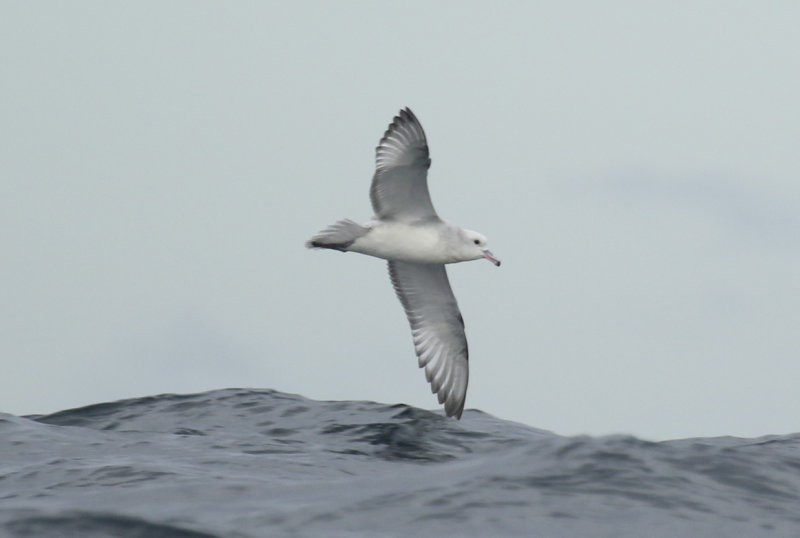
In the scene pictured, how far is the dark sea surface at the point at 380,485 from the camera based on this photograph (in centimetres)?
848

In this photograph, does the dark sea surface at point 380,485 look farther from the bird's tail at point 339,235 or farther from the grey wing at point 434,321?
the grey wing at point 434,321

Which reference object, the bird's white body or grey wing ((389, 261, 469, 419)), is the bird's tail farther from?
grey wing ((389, 261, 469, 419))

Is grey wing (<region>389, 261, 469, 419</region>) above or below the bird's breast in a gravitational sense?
below

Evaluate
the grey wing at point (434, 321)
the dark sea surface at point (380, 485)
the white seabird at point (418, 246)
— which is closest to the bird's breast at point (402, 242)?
the white seabird at point (418, 246)

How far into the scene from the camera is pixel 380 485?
388 inches

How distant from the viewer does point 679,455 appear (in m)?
10.5

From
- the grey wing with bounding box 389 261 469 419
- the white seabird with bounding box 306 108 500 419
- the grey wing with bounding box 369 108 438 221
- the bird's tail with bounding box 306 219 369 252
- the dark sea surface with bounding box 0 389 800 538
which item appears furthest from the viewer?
the grey wing with bounding box 389 261 469 419

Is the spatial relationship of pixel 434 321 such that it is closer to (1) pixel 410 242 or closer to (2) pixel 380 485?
(1) pixel 410 242

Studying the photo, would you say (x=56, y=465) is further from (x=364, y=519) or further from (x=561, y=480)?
(x=561, y=480)

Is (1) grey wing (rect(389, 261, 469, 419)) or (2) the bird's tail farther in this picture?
(1) grey wing (rect(389, 261, 469, 419))

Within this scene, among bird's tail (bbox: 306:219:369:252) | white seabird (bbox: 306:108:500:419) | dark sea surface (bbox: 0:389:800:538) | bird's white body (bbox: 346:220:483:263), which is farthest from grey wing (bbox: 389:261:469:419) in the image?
dark sea surface (bbox: 0:389:800:538)

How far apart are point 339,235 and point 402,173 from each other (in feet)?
3.72

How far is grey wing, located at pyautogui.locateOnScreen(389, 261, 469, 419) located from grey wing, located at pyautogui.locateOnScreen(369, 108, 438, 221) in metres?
1.40

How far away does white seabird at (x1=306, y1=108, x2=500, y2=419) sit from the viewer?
14102 millimetres
